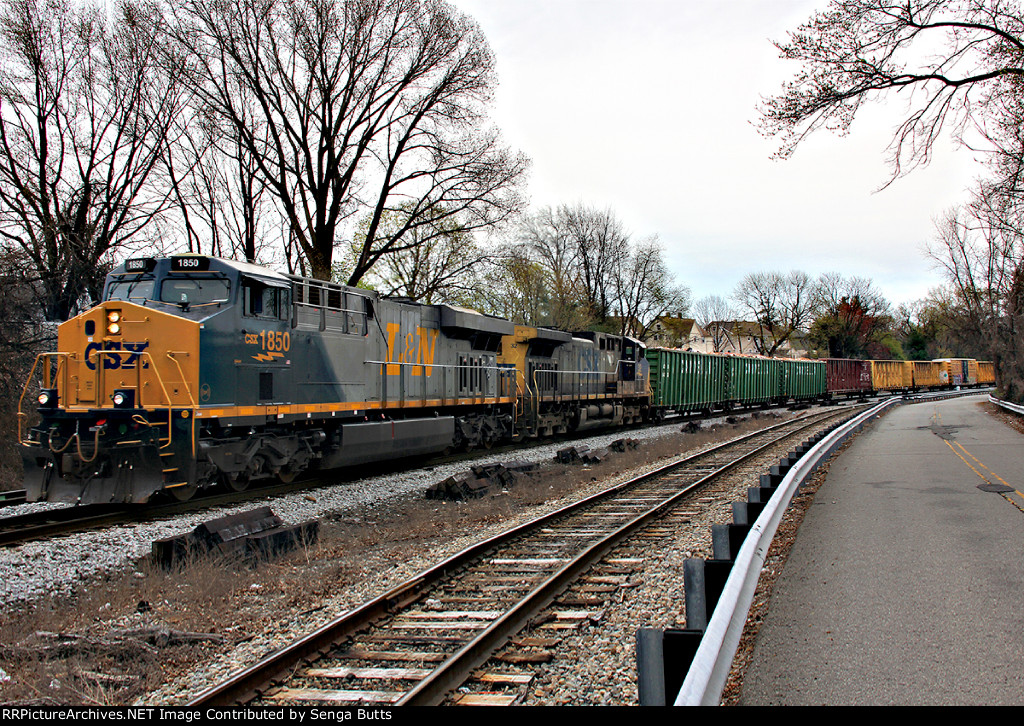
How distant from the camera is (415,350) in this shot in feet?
51.7

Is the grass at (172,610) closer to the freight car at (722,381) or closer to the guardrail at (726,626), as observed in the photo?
the guardrail at (726,626)

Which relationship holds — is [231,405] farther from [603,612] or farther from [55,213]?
[55,213]

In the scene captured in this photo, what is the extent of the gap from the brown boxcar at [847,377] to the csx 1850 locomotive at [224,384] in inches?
1607

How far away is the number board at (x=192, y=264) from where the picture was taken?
427 inches

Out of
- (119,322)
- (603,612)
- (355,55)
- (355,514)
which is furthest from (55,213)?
(603,612)

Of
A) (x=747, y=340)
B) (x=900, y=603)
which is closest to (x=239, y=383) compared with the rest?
(x=900, y=603)

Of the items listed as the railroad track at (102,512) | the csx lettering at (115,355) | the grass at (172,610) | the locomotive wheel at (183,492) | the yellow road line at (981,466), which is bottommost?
the grass at (172,610)

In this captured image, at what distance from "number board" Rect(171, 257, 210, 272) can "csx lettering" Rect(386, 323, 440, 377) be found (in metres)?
4.51

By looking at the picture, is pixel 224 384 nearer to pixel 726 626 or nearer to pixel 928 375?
pixel 726 626

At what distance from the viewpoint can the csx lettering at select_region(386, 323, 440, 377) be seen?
1483 cm

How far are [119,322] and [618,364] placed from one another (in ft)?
62.9

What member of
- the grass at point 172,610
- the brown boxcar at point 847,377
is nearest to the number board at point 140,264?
the grass at point 172,610

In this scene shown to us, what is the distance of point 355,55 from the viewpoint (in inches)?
894

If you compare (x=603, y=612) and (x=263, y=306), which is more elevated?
(x=263, y=306)
